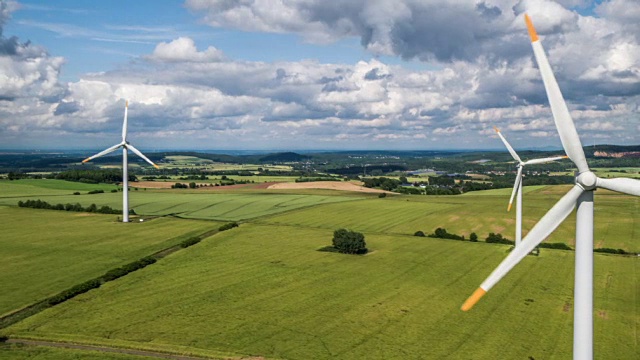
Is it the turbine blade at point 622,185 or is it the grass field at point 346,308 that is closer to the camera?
the turbine blade at point 622,185

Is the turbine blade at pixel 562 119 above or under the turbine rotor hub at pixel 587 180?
above

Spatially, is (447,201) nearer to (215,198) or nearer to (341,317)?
Result: (215,198)

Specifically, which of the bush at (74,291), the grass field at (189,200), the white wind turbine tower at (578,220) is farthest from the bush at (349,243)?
the white wind turbine tower at (578,220)

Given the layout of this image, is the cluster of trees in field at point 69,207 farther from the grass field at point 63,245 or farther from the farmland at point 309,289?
the farmland at point 309,289

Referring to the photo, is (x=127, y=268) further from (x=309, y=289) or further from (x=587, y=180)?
(x=587, y=180)

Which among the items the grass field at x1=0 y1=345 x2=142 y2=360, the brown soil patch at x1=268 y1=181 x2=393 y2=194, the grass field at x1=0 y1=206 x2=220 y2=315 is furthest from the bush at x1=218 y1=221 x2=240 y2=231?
the brown soil patch at x1=268 y1=181 x2=393 y2=194

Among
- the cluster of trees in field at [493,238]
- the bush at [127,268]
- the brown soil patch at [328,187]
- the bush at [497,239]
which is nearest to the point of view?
the bush at [127,268]

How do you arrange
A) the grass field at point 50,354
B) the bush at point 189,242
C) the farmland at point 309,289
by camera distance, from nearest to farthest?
1. the grass field at point 50,354
2. the farmland at point 309,289
3. the bush at point 189,242

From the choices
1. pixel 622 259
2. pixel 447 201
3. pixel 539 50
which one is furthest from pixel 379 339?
pixel 447 201
